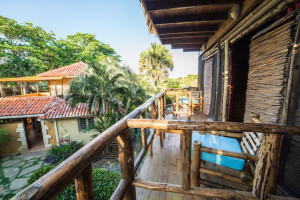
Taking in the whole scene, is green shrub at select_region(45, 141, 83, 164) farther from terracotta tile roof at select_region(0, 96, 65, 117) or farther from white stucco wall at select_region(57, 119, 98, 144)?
terracotta tile roof at select_region(0, 96, 65, 117)

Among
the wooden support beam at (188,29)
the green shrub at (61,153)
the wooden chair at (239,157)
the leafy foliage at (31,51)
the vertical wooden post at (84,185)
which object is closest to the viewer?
the vertical wooden post at (84,185)

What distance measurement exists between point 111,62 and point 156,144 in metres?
5.92

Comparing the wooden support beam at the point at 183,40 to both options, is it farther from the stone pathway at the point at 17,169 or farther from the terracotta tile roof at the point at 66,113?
the stone pathway at the point at 17,169

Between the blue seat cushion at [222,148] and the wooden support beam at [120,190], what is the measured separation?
130 cm

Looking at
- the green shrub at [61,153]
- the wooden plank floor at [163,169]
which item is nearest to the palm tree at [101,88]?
the green shrub at [61,153]

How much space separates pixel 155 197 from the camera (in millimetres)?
1715

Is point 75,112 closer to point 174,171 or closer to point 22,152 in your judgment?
point 22,152

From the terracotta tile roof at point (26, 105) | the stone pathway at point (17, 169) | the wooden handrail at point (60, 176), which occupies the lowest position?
the stone pathway at point (17, 169)

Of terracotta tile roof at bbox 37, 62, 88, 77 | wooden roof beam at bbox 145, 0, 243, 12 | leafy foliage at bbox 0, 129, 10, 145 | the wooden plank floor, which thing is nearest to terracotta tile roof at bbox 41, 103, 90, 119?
leafy foliage at bbox 0, 129, 10, 145

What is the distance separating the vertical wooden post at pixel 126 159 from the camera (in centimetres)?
114

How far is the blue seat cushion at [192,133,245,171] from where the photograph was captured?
168cm

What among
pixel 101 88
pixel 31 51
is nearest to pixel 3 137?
pixel 101 88

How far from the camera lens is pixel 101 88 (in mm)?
6535

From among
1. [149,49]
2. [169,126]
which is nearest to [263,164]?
[169,126]
